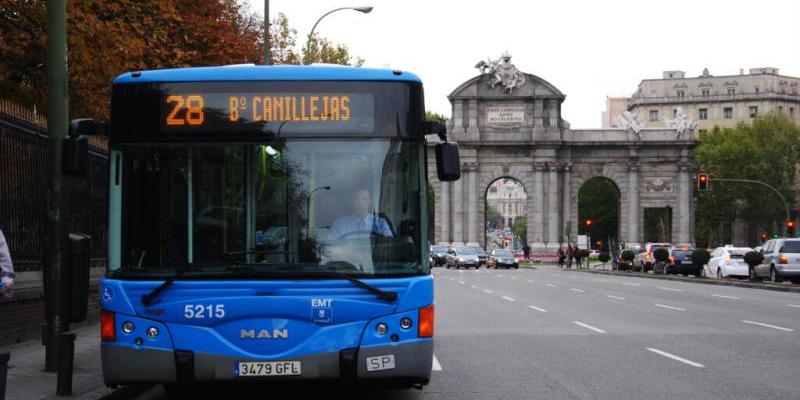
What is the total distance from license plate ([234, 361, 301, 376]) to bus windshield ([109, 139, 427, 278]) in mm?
728

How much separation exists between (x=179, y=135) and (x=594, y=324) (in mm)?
12485

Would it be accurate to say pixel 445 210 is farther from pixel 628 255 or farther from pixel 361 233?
pixel 361 233

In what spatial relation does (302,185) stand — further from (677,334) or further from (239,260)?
(677,334)

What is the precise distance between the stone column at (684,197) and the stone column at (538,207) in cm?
1151

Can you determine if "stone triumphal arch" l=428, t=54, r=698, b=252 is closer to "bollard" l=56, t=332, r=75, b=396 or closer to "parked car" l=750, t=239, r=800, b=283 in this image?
"parked car" l=750, t=239, r=800, b=283

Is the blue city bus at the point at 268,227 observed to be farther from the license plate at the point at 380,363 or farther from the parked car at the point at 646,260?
the parked car at the point at 646,260

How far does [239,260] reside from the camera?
29.9ft

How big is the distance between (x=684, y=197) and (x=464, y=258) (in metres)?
27.3

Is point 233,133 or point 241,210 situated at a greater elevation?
point 233,133

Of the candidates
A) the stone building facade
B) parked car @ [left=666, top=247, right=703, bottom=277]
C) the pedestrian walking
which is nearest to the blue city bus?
the pedestrian walking

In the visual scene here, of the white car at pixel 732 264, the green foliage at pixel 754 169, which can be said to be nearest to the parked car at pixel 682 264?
the white car at pixel 732 264

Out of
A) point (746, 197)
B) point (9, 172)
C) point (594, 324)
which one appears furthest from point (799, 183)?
point (9, 172)

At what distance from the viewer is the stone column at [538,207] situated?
89438mm

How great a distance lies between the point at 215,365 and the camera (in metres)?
8.91
